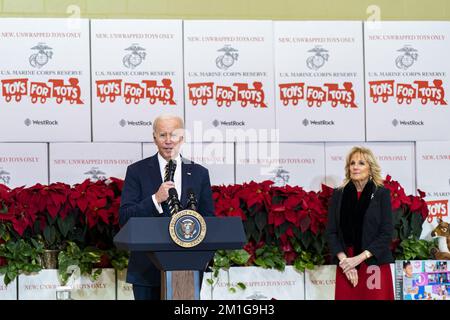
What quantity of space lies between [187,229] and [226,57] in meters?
3.29

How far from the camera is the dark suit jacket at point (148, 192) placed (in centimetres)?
398

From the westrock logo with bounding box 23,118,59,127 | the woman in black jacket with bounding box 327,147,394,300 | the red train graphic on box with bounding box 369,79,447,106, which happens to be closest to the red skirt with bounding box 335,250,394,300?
the woman in black jacket with bounding box 327,147,394,300

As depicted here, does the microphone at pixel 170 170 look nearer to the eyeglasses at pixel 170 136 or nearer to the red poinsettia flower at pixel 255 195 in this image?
the eyeglasses at pixel 170 136

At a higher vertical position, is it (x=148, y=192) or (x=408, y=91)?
(x=408, y=91)

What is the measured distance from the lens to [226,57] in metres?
6.53

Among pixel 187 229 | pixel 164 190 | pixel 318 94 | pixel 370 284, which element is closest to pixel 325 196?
pixel 370 284

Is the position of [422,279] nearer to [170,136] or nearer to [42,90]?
[170,136]

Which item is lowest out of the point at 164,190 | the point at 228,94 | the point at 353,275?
the point at 353,275

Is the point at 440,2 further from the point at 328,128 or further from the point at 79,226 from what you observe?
the point at 79,226

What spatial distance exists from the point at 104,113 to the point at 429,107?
264 centimetres

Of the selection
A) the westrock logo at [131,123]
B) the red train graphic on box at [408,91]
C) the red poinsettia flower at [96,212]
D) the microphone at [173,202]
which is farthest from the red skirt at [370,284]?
the westrock logo at [131,123]

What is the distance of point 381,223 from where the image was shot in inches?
198

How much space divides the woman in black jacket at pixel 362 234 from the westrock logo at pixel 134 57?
2133 mm
